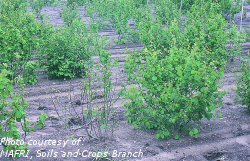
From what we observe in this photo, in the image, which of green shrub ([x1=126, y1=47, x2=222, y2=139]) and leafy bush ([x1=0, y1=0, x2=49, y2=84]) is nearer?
green shrub ([x1=126, y1=47, x2=222, y2=139])

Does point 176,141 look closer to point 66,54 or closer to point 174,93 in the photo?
point 174,93

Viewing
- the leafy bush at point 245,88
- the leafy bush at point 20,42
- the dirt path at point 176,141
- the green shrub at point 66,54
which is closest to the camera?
the dirt path at point 176,141

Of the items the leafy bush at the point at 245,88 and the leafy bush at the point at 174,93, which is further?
the leafy bush at the point at 245,88

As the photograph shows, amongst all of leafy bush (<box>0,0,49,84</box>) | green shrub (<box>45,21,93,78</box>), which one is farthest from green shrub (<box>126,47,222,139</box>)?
green shrub (<box>45,21,93,78</box>)

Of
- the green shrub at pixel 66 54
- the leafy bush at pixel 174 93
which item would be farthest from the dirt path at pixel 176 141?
the green shrub at pixel 66 54

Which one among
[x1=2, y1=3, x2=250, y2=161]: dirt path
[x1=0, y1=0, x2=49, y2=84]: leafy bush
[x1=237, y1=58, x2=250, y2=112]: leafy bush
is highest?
[x1=0, y1=0, x2=49, y2=84]: leafy bush

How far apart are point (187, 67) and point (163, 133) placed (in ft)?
3.13

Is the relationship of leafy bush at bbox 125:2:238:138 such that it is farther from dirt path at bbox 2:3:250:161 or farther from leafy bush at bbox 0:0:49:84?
leafy bush at bbox 0:0:49:84

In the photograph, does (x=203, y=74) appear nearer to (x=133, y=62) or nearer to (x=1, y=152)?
(x=133, y=62)

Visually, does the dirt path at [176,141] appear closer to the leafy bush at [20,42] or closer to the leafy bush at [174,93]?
the leafy bush at [174,93]

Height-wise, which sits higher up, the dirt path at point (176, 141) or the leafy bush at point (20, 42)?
the leafy bush at point (20, 42)

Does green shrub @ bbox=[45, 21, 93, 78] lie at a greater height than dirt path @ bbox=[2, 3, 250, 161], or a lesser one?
greater

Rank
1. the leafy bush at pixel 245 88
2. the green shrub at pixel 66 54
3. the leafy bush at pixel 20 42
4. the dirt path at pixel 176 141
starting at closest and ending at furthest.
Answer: the dirt path at pixel 176 141
the leafy bush at pixel 245 88
the leafy bush at pixel 20 42
the green shrub at pixel 66 54

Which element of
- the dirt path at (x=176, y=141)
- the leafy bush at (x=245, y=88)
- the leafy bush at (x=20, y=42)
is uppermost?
the leafy bush at (x=20, y=42)
